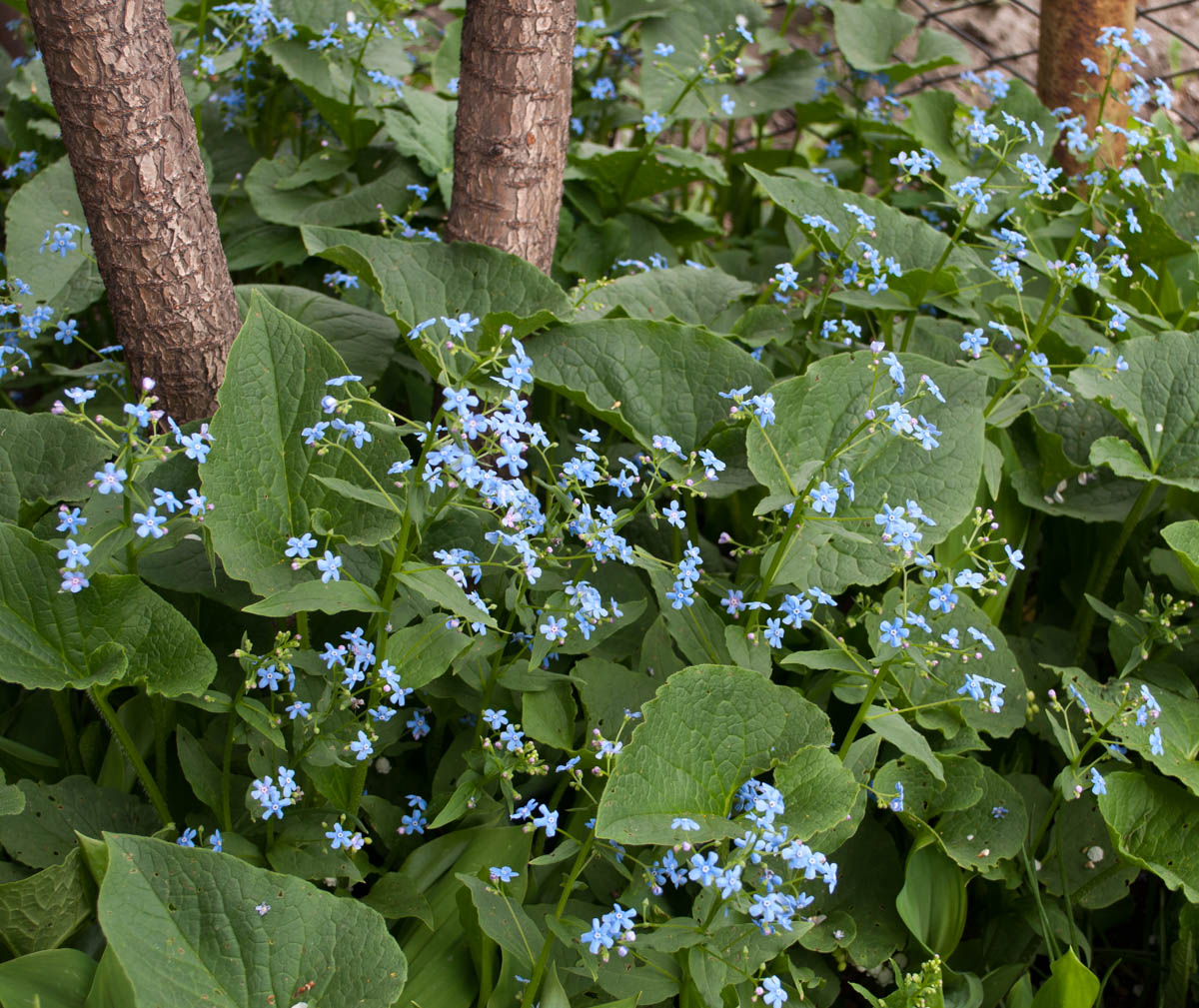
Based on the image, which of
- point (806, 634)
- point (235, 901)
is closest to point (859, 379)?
point (806, 634)

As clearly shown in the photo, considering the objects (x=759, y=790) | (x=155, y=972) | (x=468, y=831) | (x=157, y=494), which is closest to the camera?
(x=155, y=972)

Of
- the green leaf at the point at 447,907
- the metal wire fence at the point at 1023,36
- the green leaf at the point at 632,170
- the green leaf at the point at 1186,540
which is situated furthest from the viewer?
the metal wire fence at the point at 1023,36

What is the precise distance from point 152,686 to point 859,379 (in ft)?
4.86

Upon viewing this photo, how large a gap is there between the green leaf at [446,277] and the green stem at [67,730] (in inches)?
41.3

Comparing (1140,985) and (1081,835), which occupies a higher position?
(1081,835)

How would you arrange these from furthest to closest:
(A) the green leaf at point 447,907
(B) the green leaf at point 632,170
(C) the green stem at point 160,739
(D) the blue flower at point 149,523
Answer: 1. (B) the green leaf at point 632,170
2. (C) the green stem at point 160,739
3. (A) the green leaf at point 447,907
4. (D) the blue flower at point 149,523

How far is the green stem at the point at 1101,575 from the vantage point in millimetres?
2508

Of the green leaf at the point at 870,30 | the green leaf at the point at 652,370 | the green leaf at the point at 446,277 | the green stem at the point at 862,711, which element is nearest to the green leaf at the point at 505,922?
the green stem at the point at 862,711

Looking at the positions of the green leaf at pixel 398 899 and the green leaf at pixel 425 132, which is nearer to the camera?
the green leaf at pixel 398 899

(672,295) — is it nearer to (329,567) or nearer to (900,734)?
(900,734)

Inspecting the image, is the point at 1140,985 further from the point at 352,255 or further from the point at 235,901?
the point at 352,255

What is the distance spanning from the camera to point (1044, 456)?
8.73 feet

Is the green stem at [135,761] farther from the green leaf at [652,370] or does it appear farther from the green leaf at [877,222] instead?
the green leaf at [877,222]

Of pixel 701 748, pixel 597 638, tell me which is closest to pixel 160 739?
pixel 597 638
